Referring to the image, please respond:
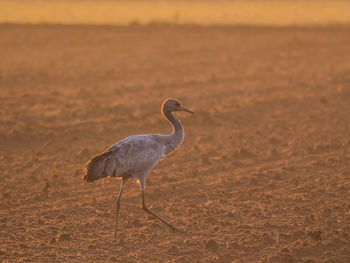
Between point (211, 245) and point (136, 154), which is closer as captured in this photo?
point (211, 245)

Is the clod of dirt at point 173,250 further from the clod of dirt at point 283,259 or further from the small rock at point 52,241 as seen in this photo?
the small rock at point 52,241

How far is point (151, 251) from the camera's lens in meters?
6.04

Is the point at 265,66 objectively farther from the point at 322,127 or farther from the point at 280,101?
the point at 322,127

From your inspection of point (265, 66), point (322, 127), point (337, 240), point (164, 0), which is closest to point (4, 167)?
point (337, 240)

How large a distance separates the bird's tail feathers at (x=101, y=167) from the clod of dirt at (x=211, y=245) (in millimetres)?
1431

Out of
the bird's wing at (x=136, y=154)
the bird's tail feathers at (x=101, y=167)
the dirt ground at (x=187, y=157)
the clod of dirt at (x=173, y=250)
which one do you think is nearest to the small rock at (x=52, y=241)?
the dirt ground at (x=187, y=157)

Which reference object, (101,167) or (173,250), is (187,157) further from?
(173,250)

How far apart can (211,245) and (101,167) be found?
1.61m

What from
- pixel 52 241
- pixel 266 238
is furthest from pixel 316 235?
pixel 52 241

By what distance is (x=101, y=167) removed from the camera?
6379mm

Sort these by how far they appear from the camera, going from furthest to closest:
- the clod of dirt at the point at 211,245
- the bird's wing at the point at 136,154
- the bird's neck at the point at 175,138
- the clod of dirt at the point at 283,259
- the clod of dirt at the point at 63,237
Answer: the bird's neck at the point at 175,138, the bird's wing at the point at 136,154, the clod of dirt at the point at 63,237, the clod of dirt at the point at 211,245, the clod of dirt at the point at 283,259

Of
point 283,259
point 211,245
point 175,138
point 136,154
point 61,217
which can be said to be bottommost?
point 283,259

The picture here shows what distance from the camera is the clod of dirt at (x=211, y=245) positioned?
6.00 metres

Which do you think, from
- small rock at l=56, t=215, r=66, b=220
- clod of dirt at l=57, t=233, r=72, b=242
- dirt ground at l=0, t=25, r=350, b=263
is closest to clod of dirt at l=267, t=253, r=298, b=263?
dirt ground at l=0, t=25, r=350, b=263
